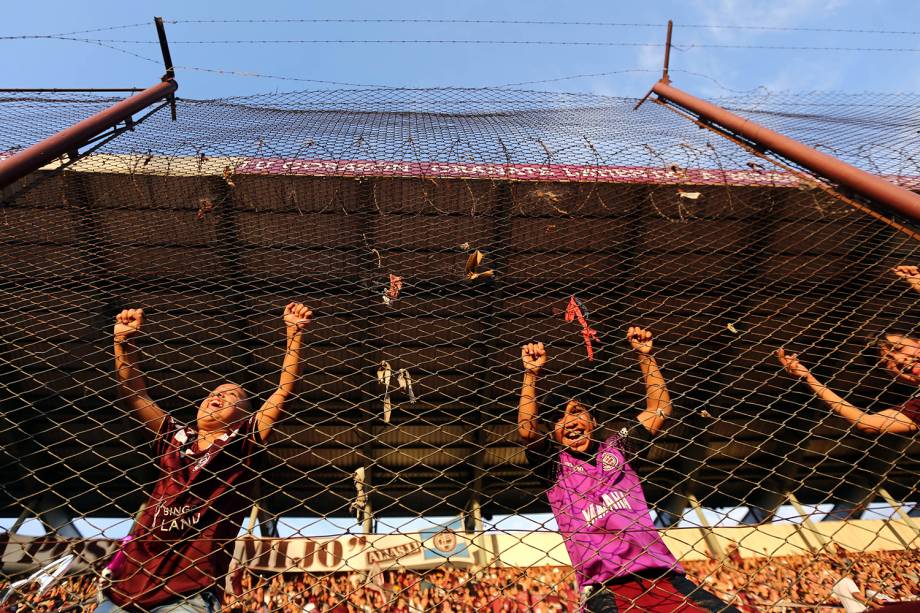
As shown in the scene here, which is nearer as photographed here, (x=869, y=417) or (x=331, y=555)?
(x=869, y=417)

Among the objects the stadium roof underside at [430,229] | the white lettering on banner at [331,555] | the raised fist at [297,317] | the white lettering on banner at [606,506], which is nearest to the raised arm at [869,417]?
the stadium roof underside at [430,229]

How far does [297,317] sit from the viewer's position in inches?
101

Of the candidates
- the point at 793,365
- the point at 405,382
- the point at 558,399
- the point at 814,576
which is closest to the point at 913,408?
the point at 793,365

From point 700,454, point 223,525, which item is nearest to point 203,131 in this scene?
point 223,525

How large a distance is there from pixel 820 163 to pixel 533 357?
164 cm

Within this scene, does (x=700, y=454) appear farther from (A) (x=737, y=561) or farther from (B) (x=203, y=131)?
(B) (x=203, y=131)

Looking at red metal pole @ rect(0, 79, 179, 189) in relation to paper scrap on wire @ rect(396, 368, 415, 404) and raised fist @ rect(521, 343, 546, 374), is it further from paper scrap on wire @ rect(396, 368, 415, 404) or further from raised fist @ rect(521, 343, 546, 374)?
raised fist @ rect(521, 343, 546, 374)

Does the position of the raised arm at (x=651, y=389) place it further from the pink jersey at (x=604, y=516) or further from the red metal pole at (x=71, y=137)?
the red metal pole at (x=71, y=137)

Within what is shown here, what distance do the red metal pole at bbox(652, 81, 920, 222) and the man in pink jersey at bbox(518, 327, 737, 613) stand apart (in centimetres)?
112

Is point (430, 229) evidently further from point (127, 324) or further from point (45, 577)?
point (45, 577)

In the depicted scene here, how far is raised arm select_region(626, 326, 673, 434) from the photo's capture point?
252 cm

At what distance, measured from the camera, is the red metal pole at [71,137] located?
214cm

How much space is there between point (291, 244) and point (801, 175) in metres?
3.36

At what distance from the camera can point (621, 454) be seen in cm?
254
